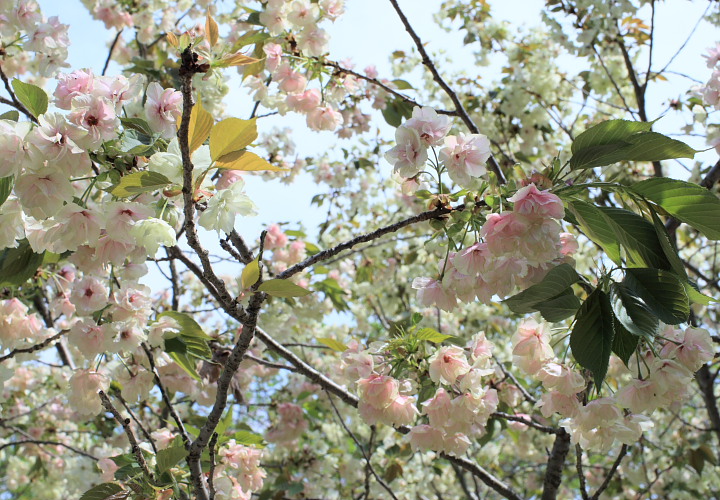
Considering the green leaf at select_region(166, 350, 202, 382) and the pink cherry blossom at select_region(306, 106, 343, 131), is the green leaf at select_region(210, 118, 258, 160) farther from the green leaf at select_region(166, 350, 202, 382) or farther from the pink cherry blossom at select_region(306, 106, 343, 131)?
the pink cherry blossom at select_region(306, 106, 343, 131)

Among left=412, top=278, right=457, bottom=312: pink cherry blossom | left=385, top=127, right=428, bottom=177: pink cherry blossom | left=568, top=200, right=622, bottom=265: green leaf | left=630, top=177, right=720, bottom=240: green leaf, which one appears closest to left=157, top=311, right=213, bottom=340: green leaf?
left=412, top=278, right=457, bottom=312: pink cherry blossom

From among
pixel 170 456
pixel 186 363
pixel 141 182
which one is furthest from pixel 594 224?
pixel 186 363

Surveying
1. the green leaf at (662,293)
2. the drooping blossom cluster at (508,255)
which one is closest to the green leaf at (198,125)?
the drooping blossom cluster at (508,255)

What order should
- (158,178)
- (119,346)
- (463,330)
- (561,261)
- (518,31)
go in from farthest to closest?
(463,330) < (518,31) < (119,346) < (561,261) < (158,178)

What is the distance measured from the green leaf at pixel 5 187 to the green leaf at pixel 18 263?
0.39 meters

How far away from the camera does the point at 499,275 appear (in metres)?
1.23

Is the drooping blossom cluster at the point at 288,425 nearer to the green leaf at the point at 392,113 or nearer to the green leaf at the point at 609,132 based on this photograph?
the green leaf at the point at 392,113

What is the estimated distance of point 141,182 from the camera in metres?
0.97

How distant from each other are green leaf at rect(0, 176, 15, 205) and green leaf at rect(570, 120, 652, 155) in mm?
1055

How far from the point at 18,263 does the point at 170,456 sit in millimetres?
603

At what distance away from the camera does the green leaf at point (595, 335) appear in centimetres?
103

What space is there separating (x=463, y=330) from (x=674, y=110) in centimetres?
261

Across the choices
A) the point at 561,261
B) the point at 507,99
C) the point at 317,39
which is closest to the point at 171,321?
the point at 561,261

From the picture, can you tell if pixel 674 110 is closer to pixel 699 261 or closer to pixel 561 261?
pixel 699 261
